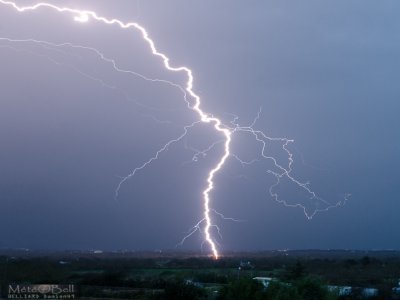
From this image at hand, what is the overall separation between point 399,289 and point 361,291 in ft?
13.6

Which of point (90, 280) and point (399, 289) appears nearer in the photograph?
point (399, 289)

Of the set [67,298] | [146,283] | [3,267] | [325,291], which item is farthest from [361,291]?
[3,267]

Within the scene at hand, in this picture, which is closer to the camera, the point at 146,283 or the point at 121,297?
the point at 121,297

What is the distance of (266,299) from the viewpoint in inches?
954

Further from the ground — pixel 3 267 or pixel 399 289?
pixel 3 267

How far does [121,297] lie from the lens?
3238cm

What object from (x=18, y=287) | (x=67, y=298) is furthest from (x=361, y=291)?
(x=18, y=287)

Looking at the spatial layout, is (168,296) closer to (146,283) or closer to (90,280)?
(146,283)

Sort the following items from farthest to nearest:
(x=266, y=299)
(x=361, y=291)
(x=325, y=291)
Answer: (x=361, y=291) → (x=325, y=291) → (x=266, y=299)

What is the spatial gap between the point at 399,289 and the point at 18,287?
2096 centimetres

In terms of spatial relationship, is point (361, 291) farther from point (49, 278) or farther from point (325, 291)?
point (49, 278)

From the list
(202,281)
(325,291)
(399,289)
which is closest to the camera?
(325,291)

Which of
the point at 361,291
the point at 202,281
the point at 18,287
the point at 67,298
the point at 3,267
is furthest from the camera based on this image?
the point at 3,267

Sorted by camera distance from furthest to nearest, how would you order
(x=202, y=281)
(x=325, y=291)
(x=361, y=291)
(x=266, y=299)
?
(x=202, y=281), (x=361, y=291), (x=325, y=291), (x=266, y=299)
